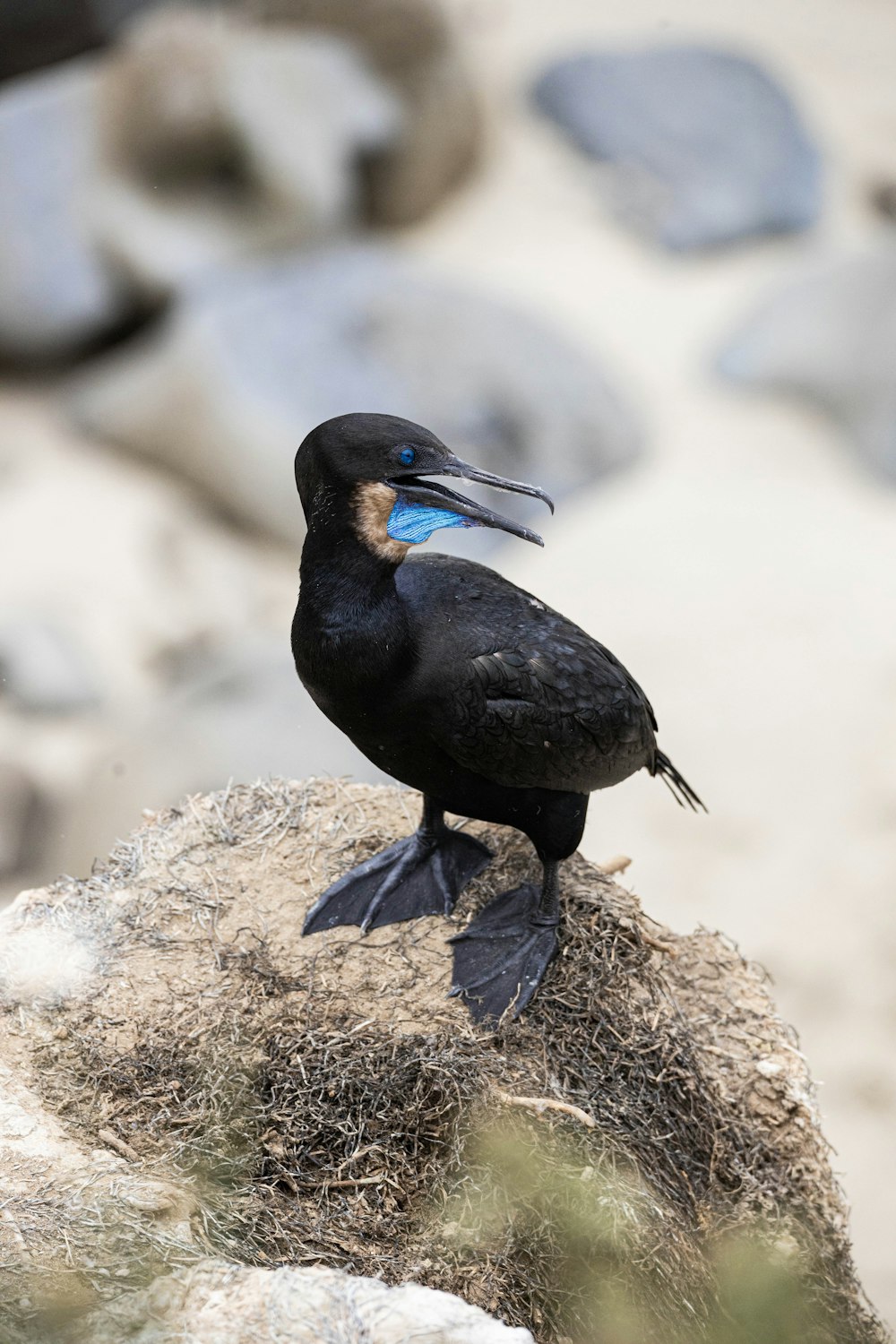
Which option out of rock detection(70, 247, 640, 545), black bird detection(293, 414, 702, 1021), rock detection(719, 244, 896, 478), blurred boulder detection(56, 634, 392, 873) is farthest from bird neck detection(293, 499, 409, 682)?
rock detection(719, 244, 896, 478)

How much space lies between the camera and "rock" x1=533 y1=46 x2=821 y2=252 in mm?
10109

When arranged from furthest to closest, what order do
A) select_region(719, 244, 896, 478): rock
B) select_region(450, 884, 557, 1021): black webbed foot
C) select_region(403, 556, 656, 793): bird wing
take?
select_region(719, 244, 896, 478): rock < select_region(450, 884, 557, 1021): black webbed foot < select_region(403, 556, 656, 793): bird wing

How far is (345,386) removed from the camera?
310 inches

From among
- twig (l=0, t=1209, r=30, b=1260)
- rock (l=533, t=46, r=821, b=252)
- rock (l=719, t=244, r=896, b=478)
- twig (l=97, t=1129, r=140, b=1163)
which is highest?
rock (l=533, t=46, r=821, b=252)

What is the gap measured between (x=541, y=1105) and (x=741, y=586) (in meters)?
4.82

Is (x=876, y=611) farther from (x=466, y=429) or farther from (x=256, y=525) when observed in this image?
(x=256, y=525)

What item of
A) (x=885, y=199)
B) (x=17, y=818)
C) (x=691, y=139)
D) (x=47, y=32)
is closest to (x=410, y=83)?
(x=691, y=139)

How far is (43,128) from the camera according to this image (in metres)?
9.02

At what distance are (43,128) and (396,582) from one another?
23.9ft

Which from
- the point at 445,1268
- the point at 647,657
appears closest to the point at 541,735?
the point at 445,1268

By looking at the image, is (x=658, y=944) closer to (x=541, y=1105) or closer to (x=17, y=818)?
(x=541, y=1105)

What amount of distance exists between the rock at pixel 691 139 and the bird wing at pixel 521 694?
7585mm

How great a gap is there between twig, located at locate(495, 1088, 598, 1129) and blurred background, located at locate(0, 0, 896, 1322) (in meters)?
2.00

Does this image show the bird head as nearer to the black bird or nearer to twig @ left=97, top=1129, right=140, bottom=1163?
the black bird
